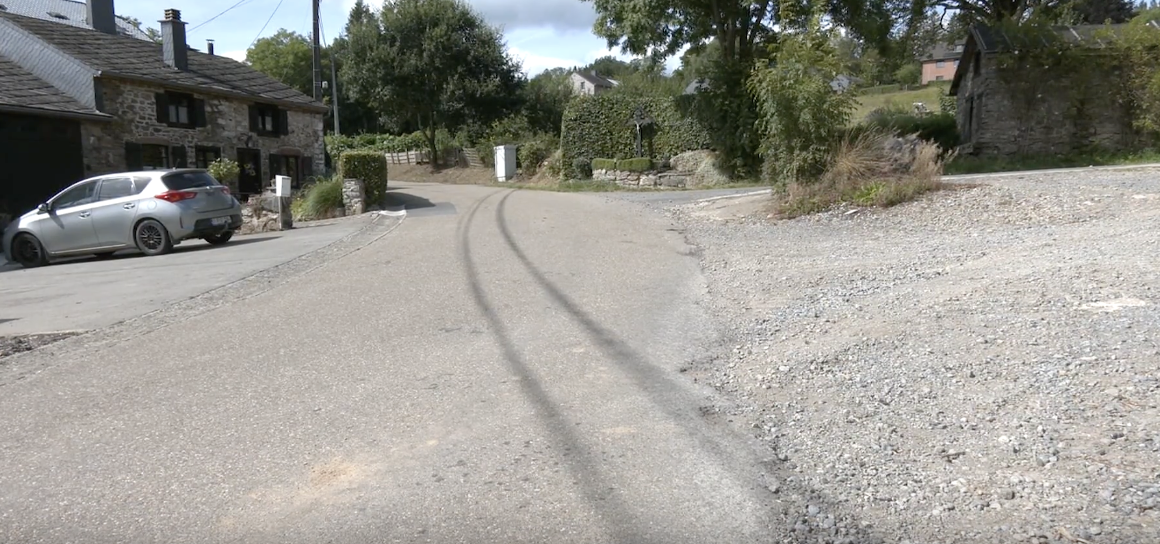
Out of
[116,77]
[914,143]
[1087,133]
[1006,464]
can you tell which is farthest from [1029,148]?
[116,77]

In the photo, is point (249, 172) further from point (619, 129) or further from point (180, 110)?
point (619, 129)

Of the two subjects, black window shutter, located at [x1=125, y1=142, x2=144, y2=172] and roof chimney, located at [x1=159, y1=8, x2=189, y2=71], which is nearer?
black window shutter, located at [x1=125, y1=142, x2=144, y2=172]

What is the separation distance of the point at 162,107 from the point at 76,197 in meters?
12.1

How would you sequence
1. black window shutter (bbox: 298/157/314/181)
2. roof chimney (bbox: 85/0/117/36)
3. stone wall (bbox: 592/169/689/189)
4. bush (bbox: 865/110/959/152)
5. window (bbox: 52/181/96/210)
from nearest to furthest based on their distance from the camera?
window (bbox: 52/181/96/210), stone wall (bbox: 592/169/689/189), bush (bbox: 865/110/959/152), roof chimney (bbox: 85/0/117/36), black window shutter (bbox: 298/157/314/181)

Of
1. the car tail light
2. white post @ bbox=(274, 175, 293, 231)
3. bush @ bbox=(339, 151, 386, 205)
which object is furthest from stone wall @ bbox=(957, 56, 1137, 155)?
the car tail light

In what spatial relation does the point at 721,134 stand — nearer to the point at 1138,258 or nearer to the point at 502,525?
the point at 1138,258

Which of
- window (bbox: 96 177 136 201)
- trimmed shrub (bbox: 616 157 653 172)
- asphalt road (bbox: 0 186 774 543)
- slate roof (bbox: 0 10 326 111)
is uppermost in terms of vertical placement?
slate roof (bbox: 0 10 326 111)

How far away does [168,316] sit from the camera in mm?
8828

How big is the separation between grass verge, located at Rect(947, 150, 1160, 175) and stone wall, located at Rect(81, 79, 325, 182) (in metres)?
23.2

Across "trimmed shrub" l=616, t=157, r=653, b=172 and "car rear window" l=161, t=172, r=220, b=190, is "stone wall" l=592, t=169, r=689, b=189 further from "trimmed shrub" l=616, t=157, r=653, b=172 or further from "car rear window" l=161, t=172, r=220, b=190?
"car rear window" l=161, t=172, r=220, b=190

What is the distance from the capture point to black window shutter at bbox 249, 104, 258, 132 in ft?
101

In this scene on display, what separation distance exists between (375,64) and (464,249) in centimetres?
3430

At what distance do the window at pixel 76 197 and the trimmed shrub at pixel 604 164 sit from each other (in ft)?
59.0

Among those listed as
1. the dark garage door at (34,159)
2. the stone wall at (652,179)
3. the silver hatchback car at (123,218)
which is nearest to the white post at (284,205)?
the silver hatchback car at (123,218)
